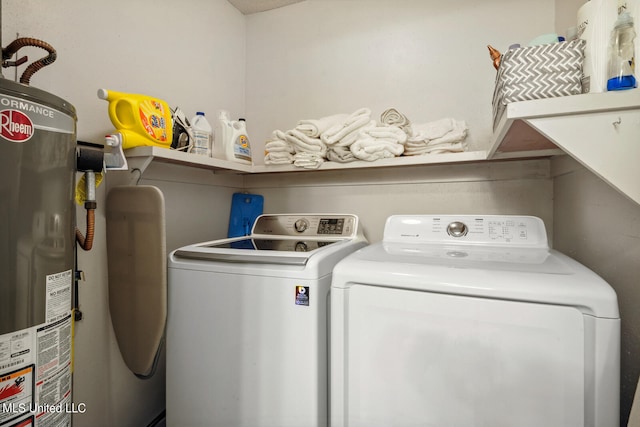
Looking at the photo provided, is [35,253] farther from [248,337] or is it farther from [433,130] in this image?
[433,130]

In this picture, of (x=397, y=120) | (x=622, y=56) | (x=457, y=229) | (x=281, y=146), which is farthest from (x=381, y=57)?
(x=622, y=56)

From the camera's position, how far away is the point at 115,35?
1.36 meters

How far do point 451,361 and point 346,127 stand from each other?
1206mm

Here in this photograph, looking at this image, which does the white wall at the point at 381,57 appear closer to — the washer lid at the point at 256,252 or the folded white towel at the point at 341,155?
the folded white towel at the point at 341,155

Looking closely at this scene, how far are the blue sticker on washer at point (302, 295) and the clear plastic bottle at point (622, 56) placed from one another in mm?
1010

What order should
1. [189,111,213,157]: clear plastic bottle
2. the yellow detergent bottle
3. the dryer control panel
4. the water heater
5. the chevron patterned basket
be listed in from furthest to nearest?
[189,111,213,157]: clear plastic bottle < the dryer control panel < the yellow detergent bottle < the chevron patterned basket < the water heater

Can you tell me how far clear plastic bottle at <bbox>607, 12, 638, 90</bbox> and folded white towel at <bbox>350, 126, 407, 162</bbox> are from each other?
2.85 ft

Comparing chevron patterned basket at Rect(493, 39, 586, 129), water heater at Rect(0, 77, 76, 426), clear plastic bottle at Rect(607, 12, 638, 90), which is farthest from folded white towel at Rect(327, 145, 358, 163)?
water heater at Rect(0, 77, 76, 426)

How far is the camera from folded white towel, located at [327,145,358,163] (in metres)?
1.64

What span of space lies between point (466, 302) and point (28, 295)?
1.14 metres

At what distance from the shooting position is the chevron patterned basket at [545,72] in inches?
32.7

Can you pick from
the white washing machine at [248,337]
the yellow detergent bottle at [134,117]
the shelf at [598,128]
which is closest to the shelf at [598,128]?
the shelf at [598,128]

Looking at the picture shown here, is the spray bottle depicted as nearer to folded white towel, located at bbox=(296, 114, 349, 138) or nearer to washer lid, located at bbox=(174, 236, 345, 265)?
folded white towel, located at bbox=(296, 114, 349, 138)

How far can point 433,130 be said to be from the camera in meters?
1.59
